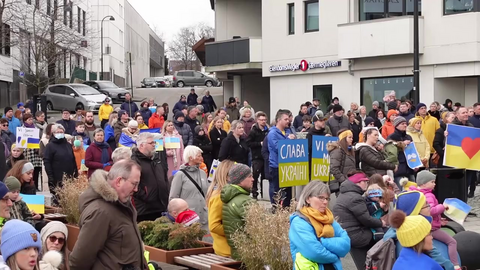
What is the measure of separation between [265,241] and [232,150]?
7716 mm

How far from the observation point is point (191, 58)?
12056 centimetres

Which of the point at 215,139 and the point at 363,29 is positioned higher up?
the point at 363,29

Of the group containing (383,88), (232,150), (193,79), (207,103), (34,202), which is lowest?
(34,202)

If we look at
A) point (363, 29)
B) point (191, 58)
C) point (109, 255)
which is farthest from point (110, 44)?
point (109, 255)

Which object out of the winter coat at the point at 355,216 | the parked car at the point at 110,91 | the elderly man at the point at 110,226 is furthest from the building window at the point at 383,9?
the elderly man at the point at 110,226

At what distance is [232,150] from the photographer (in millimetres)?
15328

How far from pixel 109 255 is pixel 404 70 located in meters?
26.2

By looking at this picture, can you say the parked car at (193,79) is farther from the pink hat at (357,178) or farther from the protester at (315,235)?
the protester at (315,235)

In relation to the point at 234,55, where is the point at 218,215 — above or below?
below

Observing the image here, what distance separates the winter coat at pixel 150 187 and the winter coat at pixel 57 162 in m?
3.73

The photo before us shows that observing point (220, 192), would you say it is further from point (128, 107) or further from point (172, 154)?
point (128, 107)

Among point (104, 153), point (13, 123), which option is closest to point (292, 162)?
point (104, 153)

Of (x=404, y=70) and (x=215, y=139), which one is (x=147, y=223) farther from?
(x=404, y=70)

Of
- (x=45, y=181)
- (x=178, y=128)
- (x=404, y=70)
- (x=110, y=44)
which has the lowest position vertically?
(x=45, y=181)
